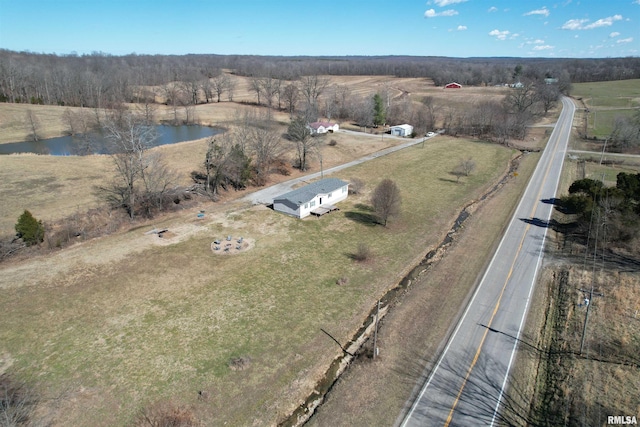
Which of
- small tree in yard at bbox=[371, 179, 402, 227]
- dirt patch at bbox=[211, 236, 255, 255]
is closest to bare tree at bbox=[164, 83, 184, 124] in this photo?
dirt patch at bbox=[211, 236, 255, 255]

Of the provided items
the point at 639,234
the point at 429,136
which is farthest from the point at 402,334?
the point at 429,136

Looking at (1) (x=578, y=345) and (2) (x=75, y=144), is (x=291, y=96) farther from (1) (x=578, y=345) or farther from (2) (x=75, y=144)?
(1) (x=578, y=345)

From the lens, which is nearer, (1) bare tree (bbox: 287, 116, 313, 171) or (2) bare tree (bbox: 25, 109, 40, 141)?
(1) bare tree (bbox: 287, 116, 313, 171)

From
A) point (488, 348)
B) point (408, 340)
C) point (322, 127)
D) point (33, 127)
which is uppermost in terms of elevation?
point (322, 127)

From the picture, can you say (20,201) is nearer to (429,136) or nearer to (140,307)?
(140,307)

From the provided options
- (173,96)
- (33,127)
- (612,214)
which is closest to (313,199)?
(612,214)

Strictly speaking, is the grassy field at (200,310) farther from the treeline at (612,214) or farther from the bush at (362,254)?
the treeline at (612,214)

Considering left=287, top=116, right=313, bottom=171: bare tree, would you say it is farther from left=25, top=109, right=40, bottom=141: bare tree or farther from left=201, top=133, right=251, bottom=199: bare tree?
left=25, top=109, right=40, bottom=141: bare tree
